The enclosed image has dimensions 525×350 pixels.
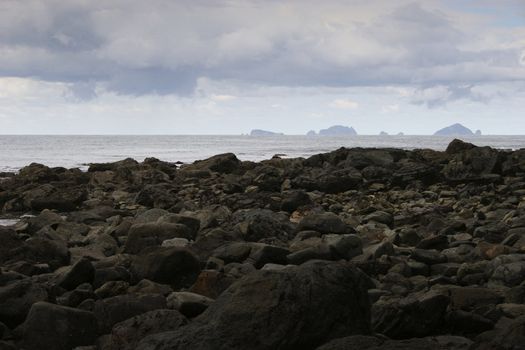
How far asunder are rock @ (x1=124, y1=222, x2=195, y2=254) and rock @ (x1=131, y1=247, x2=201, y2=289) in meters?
2.02

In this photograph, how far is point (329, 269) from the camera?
5.79m

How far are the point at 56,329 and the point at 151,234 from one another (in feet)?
15.3

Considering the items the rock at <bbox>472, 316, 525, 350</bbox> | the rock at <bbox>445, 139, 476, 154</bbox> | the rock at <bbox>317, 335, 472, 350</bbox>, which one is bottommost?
the rock at <bbox>317, 335, 472, 350</bbox>

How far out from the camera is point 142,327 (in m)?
6.15

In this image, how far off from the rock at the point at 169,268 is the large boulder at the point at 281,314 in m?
3.17

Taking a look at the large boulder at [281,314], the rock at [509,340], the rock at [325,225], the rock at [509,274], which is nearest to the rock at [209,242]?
the rock at [325,225]

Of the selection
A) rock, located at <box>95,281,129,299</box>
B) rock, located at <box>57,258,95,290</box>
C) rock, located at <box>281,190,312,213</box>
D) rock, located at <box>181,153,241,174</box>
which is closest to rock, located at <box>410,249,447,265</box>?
rock, located at <box>95,281,129,299</box>

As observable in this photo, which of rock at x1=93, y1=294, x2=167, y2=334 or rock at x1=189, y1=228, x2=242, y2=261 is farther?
rock at x1=189, y1=228, x2=242, y2=261

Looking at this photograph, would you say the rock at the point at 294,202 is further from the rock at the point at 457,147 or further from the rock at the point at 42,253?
the rock at the point at 457,147

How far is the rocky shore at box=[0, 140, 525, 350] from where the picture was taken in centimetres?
544

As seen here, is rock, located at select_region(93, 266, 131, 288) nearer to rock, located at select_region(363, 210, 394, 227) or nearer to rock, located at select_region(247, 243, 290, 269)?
rock, located at select_region(247, 243, 290, 269)

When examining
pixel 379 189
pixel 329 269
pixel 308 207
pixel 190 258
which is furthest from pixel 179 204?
pixel 329 269

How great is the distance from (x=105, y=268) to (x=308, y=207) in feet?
28.8

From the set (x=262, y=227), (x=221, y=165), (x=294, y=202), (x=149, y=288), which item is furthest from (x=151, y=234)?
(x=221, y=165)
